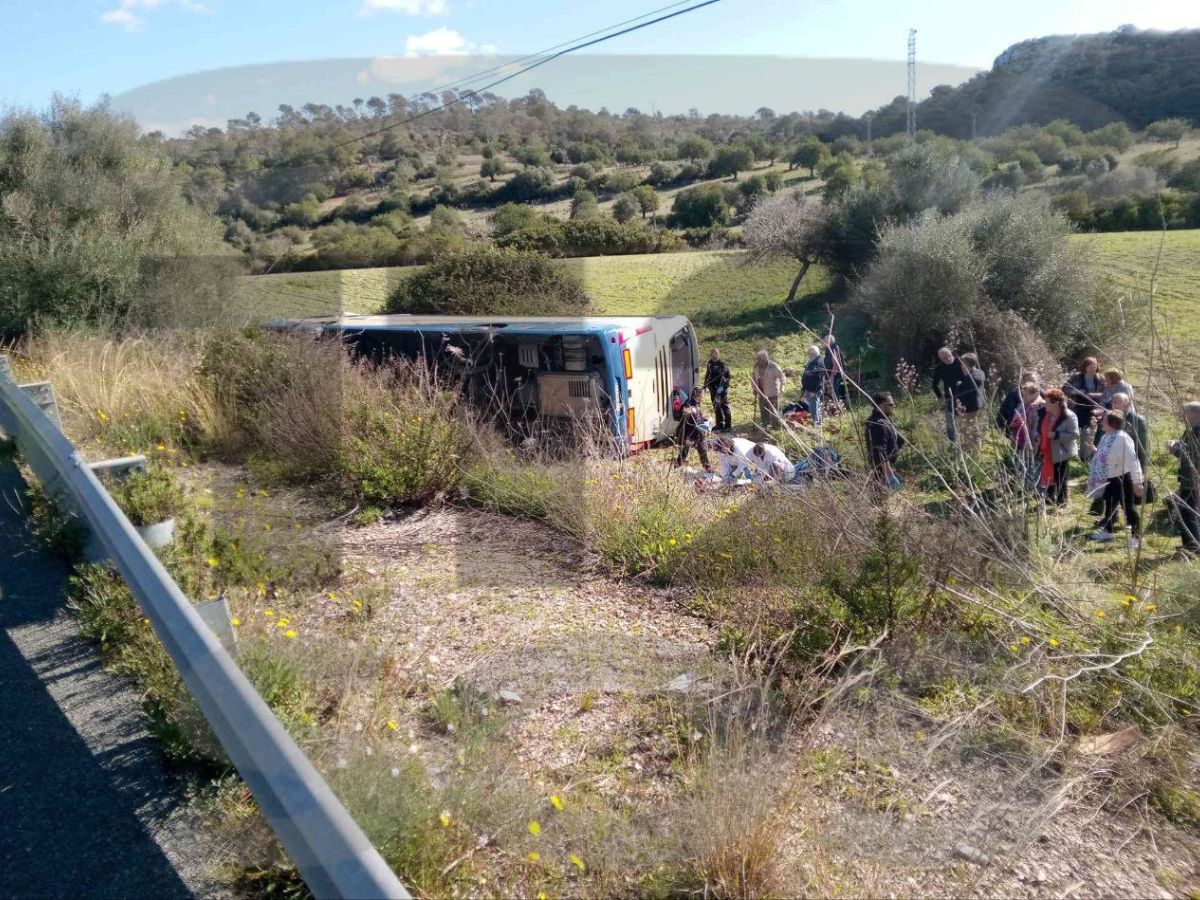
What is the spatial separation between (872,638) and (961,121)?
3316cm

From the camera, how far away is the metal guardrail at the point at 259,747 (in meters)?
1.81

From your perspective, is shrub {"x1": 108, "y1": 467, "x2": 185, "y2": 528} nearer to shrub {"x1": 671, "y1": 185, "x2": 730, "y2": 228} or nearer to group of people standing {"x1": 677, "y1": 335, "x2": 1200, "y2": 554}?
group of people standing {"x1": 677, "y1": 335, "x2": 1200, "y2": 554}

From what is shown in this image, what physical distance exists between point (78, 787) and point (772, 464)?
503 cm

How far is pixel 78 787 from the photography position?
8.86 feet

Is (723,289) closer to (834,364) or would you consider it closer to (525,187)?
(525,187)

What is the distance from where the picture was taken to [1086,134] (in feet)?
92.1

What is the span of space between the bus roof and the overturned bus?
0.05 feet

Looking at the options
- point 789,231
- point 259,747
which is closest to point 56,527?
point 259,747

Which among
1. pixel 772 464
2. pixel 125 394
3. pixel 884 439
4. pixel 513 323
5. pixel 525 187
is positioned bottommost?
pixel 884 439

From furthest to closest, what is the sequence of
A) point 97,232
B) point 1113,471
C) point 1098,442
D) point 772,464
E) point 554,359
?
point 97,232
point 554,359
point 1098,442
point 1113,471
point 772,464

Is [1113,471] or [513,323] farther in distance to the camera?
[513,323]

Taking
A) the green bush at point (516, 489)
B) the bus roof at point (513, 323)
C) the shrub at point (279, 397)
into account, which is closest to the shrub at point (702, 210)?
the bus roof at point (513, 323)

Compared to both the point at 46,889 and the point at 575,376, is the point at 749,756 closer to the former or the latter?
the point at 46,889

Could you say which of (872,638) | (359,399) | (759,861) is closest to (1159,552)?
(872,638)
